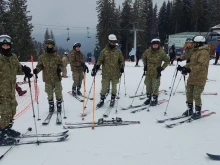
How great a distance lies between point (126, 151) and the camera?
4.46m

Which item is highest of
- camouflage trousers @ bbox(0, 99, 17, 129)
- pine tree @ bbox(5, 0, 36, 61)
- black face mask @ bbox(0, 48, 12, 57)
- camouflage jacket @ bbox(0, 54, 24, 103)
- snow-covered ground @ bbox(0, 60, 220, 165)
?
pine tree @ bbox(5, 0, 36, 61)

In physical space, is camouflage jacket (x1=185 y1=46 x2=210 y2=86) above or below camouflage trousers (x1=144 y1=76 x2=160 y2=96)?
above

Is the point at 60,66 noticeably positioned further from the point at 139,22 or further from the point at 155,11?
the point at 155,11

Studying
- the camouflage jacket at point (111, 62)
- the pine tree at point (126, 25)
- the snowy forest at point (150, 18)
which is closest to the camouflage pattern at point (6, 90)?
the camouflage jacket at point (111, 62)

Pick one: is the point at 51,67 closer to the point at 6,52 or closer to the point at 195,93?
the point at 6,52

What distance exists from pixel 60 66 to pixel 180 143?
371 cm

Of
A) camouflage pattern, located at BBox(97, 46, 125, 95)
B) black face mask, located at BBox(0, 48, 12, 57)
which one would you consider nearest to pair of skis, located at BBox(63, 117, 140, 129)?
camouflage pattern, located at BBox(97, 46, 125, 95)

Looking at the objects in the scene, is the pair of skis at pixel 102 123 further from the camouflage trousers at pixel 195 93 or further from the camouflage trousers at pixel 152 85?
the camouflage trousers at pixel 152 85

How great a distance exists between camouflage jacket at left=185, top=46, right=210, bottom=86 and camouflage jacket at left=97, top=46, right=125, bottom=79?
7.31 feet

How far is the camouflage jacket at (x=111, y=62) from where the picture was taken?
7.45m

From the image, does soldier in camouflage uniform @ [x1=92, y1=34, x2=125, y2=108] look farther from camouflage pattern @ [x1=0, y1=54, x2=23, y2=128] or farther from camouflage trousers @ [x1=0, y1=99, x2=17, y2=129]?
camouflage trousers @ [x1=0, y1=99, x2=17, y2=129]

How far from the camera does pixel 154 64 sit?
755 cm

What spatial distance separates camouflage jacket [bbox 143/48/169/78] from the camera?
7480mm

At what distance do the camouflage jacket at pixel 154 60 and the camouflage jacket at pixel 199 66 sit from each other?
1324 mm
